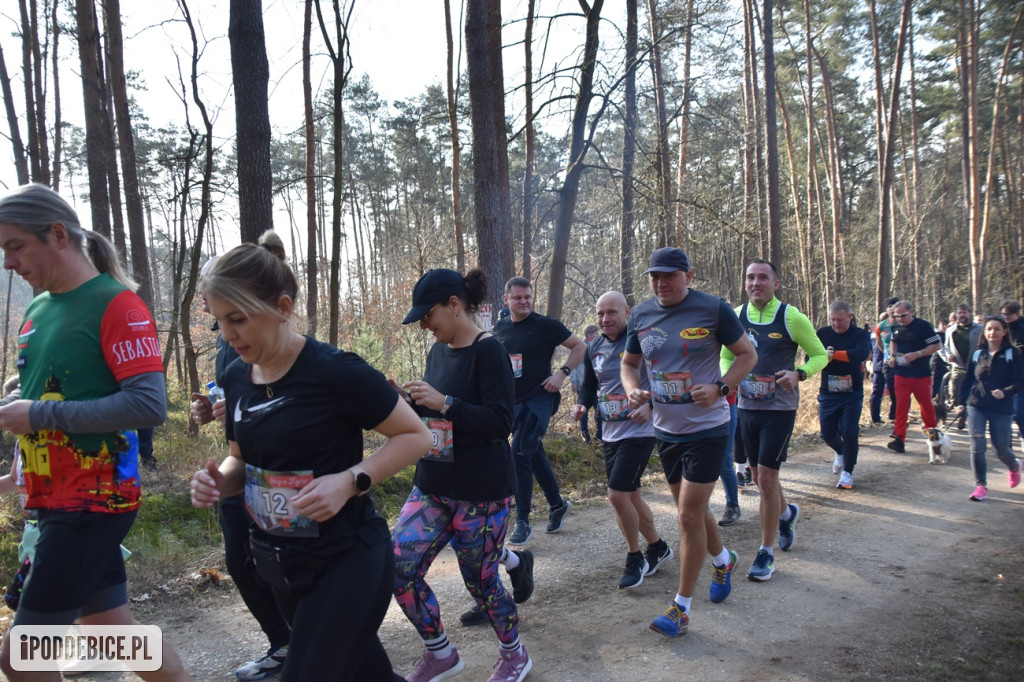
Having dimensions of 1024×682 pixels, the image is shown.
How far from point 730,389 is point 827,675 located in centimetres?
161

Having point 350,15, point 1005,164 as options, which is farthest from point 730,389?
point 1005,164

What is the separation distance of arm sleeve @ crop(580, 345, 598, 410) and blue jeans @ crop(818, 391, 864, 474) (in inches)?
154

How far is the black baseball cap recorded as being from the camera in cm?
344

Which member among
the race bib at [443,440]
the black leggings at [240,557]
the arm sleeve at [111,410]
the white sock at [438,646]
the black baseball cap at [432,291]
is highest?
the black baseball cap at [432,291]

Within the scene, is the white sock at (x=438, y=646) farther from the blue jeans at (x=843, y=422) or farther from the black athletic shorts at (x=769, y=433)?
the blue jeans at (x=843, y=422)

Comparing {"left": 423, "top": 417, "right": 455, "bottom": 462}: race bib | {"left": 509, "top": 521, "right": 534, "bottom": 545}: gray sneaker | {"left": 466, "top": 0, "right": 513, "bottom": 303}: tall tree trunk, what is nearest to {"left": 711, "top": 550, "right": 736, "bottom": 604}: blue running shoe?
{"left": 509, "top": 521, "right": 534, "bottom": 545}: gray sneaker

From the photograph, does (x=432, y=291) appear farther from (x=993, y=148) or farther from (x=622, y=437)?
(x=993, y=148)

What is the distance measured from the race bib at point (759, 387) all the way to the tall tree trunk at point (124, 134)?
10.3 m

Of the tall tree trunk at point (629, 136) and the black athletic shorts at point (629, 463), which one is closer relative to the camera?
the black athletic shorts at point (629, 463)

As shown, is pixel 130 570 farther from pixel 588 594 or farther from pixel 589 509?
pixel 589 509

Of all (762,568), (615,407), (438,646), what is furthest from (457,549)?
(762,568)

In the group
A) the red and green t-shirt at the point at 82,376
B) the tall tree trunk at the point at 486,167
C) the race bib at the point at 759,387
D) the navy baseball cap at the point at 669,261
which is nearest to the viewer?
A: the red and green t-shirt at the point at 82,376

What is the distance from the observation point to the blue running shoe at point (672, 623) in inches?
164

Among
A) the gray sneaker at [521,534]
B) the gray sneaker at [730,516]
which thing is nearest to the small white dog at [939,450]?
the gray sneaker at [730,516]
